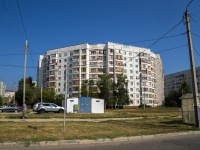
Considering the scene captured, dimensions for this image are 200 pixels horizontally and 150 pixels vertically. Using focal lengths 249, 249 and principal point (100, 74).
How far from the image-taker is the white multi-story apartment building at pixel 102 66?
101562 mm

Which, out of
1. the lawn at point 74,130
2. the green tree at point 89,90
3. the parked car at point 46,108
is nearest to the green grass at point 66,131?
the lawn at point 74,130

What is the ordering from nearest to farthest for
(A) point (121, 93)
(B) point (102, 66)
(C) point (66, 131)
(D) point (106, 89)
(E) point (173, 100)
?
(C) point (66, 131) < (D) point (106, 89) < (A) point (121, 93) < (B) point (102, 66) < (E) point (173, 100)

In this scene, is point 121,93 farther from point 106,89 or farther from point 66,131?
point 66,131

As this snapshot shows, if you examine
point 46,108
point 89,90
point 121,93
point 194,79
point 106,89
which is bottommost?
point 46,108

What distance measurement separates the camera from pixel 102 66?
102188 millimetres

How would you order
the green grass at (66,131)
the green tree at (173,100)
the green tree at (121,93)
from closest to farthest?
the green grass at (66,131) < the green tree at (121,93) < the green tree at (173,100)

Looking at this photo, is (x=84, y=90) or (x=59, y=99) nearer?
(x=84, y=90)

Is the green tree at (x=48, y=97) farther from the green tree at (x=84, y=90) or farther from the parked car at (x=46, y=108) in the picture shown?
the parked car at (x=46, y=108)

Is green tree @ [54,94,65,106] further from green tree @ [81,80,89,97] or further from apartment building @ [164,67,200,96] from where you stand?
apartment building @ [164,67,200,96]

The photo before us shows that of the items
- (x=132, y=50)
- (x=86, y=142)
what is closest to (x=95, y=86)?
(x=132, y=50)

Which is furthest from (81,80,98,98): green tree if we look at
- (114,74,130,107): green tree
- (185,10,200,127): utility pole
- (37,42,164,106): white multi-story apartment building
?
(185,10,200,127): utility pole

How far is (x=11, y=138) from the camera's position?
34.6 feet

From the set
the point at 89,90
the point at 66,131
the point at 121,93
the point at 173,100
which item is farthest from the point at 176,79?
Result: the point at 66,131

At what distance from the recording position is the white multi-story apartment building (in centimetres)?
10156
